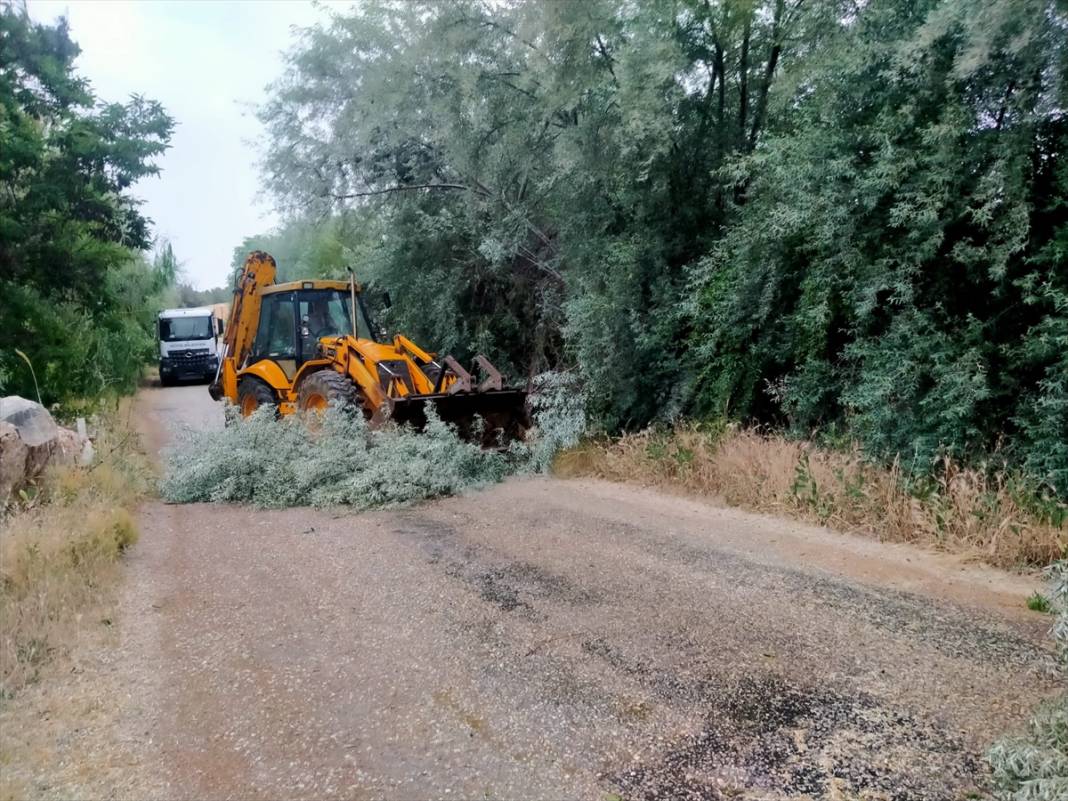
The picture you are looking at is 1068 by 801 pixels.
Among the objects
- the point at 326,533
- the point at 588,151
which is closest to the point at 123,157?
the point at 588,151

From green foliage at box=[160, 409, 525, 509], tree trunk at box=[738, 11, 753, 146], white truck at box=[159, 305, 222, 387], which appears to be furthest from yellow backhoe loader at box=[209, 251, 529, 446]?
white truck at box=[159, 305, 222, 387]

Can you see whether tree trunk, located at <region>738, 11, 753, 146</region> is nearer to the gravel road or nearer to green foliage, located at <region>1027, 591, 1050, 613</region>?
the gravel road

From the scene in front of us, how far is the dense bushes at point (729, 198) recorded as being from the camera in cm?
640

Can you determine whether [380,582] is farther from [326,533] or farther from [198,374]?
[198,374]

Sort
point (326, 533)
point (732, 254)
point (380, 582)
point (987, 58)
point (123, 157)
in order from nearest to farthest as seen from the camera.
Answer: point (380, 582), point (987, 58), point (326, 533), point (732, 254), point (123, 157)

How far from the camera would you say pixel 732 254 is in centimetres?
899

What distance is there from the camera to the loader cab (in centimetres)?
1128

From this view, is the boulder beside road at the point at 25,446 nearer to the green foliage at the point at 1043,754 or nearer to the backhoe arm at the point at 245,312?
the backhoe arm at the point at 245,312

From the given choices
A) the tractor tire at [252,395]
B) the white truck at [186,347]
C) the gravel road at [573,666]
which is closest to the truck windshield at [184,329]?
the white truck at [186,347]

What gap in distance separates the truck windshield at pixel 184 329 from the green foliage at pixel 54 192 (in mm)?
12037

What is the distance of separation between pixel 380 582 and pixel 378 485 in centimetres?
280

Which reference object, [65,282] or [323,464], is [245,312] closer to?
[65,282]

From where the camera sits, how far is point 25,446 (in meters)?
7.51

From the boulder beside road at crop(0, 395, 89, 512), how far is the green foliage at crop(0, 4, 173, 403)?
9.81 feet
